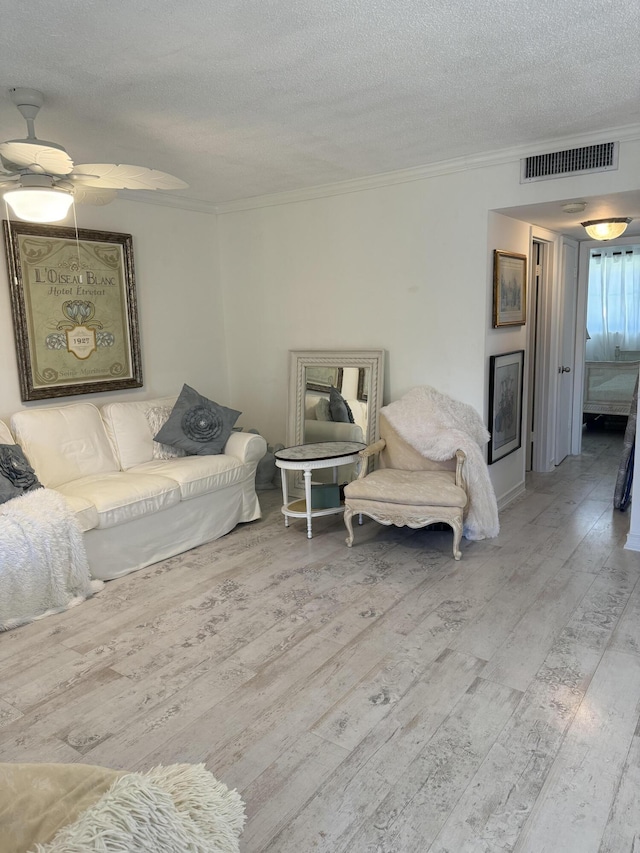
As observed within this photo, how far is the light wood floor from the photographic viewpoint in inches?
71.3

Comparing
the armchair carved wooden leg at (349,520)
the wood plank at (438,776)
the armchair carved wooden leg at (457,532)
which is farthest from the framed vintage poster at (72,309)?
the wood plank at (438,776)

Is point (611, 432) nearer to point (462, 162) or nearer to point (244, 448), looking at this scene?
point (462, 162)

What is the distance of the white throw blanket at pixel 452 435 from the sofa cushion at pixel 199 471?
117 centimetres

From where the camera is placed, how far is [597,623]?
2867 mm

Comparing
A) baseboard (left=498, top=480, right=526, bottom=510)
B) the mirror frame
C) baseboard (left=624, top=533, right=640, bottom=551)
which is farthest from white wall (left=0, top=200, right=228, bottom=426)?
baseboard (left=624, top=533, right=640, bottom=551)

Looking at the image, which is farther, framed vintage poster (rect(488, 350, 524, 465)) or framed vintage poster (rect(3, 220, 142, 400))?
framed vintage poster (rect(488, 350, 524, 465))

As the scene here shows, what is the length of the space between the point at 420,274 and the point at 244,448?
179 cm

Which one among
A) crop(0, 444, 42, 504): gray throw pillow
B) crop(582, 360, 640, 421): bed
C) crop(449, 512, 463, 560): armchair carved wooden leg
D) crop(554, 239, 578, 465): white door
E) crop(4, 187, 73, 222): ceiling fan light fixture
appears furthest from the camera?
crop(582, 360, 640, 421): bed

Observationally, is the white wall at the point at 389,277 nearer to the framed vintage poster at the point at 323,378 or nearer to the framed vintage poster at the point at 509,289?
the framed vintage poster at the point at 509,289

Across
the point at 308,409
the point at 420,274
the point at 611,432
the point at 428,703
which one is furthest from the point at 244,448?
the point at 611,432

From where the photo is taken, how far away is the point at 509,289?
435cm

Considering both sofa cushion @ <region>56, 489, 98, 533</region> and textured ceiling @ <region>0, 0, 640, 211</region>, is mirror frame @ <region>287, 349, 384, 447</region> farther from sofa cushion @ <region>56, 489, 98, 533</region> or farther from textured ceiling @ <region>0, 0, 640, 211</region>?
sofa cushion @ <region>56, 489, 98, 533</region>

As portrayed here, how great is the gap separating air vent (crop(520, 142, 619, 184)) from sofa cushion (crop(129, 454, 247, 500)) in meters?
2.71

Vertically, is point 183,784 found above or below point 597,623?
above
